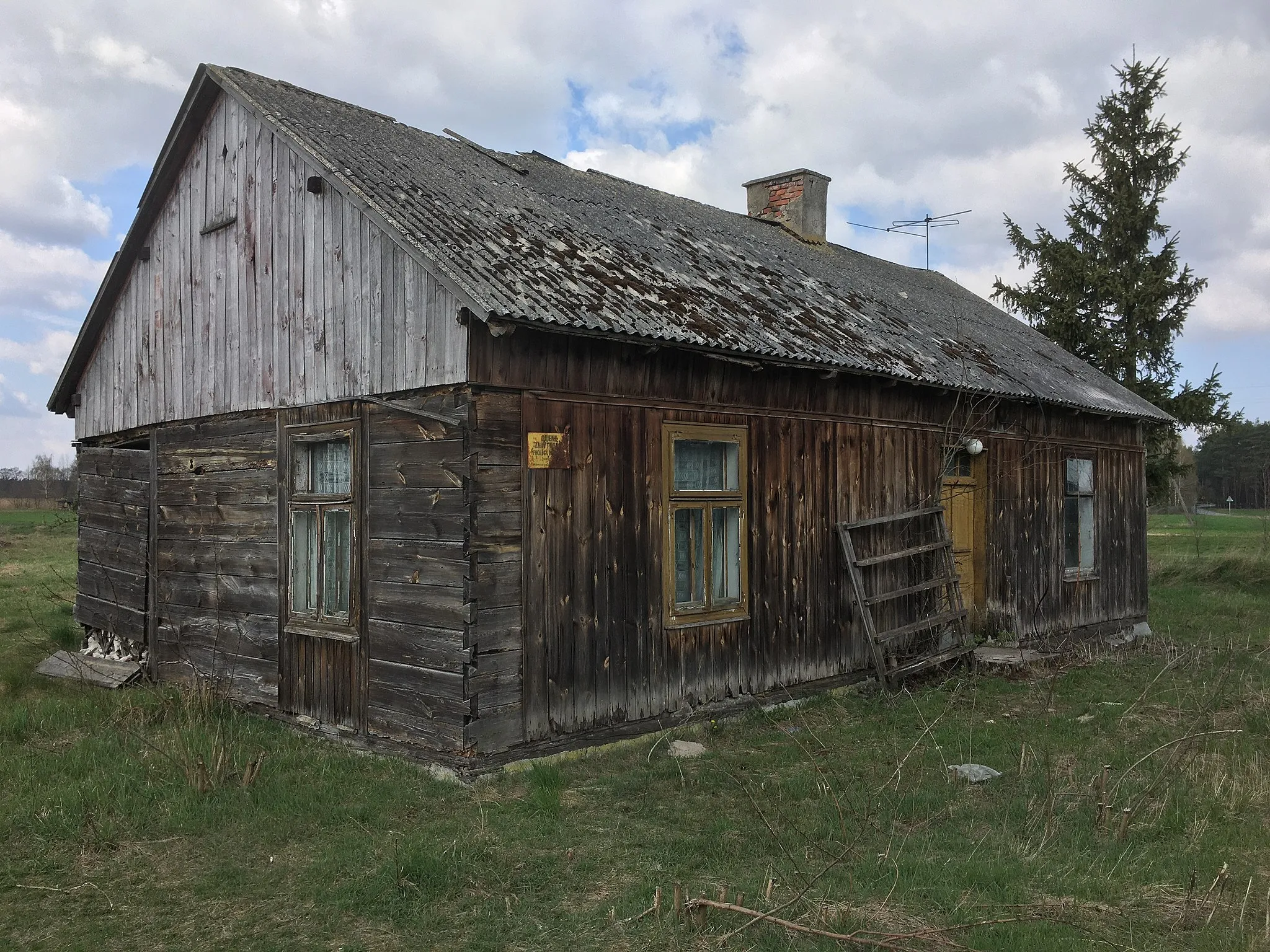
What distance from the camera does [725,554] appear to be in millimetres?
8555

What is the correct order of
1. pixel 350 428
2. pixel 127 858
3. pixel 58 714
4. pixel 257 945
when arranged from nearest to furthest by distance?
pixel 257 945
pixel 127 858
pixel 350 428
pixel 58 714

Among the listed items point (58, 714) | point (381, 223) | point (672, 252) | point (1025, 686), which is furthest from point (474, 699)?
point (1025, 686)

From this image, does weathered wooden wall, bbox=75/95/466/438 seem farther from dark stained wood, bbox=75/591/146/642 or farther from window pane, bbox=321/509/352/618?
dark stained wood, bbox=75/591/146/642

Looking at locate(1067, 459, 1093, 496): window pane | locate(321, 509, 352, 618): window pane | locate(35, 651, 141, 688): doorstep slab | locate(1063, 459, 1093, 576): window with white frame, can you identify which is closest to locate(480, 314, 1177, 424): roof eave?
locate(1067, 459, 1093, 496): window pane

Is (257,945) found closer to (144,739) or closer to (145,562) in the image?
(144,739)

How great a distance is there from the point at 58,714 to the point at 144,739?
1.95m

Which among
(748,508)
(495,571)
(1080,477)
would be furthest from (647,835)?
(1080,477)

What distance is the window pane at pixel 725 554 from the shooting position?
844cm

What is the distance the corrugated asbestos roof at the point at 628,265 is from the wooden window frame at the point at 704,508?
73 cm

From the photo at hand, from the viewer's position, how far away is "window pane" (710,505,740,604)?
27.7 ft

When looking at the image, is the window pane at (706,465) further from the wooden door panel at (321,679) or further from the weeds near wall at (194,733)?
the weeds near wall at (194,733)

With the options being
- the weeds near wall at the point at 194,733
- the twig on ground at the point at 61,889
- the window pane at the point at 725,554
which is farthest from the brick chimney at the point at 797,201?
the twig on ground at the point at 61,889

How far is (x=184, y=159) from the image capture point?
9617 mm

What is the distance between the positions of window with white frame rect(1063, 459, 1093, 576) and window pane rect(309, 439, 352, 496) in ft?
30.9
